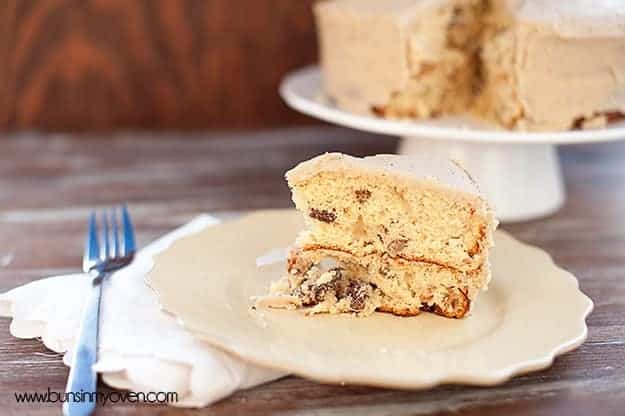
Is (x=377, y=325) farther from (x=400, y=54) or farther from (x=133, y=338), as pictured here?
(x=400, y=54)

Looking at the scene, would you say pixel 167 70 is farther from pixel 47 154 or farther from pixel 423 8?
pixel 423 8

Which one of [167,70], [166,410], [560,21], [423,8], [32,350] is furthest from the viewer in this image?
[167,70]

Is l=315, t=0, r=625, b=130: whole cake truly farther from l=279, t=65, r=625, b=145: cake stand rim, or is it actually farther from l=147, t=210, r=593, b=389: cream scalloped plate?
l=147, t=210, r=593, b=389: cream scalloped plate

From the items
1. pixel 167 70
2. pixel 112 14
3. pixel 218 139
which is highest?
pixel 112 14

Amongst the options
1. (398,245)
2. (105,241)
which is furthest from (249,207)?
(398,245)

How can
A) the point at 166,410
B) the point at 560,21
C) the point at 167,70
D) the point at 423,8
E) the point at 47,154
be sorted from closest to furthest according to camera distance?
the point at 166,410
the point at 560,21
the point at 423,8
the point at 47,154
the point at 167,70

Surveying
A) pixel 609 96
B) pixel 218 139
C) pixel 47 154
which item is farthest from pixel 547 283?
pixel 47 154

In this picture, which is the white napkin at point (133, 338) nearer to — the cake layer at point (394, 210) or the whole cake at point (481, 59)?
the cake layer at point (394, 210)

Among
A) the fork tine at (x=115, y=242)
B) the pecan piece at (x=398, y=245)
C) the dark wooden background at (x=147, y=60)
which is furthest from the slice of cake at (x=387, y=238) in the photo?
the dark wooden background at (x=147, y=60)
